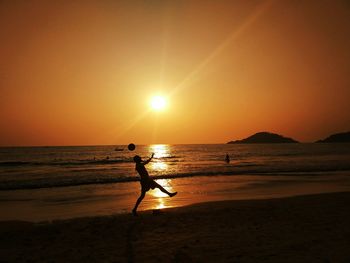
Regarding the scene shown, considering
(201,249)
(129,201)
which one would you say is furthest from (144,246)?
(129,201)

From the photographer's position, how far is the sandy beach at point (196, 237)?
7367 mm

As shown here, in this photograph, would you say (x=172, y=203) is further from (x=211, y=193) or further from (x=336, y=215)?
(x=336, y=215)

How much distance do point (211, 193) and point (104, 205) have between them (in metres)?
6.75

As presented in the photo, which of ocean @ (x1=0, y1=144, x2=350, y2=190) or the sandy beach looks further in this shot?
ocean @ (x1=0, y1=144, x2=350, y2=190)

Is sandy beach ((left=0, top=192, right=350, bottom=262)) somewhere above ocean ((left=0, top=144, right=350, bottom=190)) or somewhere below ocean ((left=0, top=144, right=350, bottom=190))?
below

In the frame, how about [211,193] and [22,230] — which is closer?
[22,230]

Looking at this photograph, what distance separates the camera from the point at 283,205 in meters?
13.3

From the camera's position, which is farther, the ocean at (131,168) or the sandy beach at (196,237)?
the ocean at (131,168)

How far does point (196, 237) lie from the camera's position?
889cm

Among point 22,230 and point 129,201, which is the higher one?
point 129,201

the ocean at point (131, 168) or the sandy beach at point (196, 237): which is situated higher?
the ocean at point (131, 168)

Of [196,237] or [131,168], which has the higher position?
[131,168]

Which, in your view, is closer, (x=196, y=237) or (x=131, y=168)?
(x=196, y=237)

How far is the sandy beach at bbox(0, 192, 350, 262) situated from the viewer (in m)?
7.37
